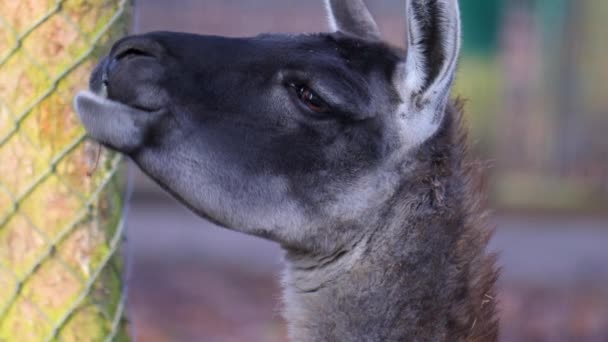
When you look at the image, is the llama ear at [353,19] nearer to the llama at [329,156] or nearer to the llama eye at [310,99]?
the llama at [329,156]

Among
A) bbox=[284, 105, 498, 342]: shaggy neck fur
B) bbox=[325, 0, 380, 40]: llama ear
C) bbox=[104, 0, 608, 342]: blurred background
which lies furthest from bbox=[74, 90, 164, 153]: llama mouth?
bbox=[104, 0, 608, 342]: blurred background

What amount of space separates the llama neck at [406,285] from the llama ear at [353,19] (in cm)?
76

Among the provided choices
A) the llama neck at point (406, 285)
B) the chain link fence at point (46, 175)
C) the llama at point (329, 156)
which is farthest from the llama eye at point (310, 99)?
the chain link fence at point (46, 175)

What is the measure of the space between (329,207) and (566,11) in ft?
23.7

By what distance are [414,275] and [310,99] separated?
631mm

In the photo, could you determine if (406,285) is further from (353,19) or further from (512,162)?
(512,162)

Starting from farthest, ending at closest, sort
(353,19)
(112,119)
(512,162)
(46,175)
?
(512,162) < (353,19) < (46,175) < (112,119)

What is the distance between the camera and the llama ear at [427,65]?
3158 millimetres

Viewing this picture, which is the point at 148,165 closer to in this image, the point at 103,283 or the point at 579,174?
the point at 103,283

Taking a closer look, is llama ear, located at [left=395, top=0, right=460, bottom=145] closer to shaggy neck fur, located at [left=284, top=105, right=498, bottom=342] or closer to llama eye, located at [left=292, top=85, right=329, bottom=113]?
shaggy neck fur, located at [left=284, top=105, right=498, bottom=342]

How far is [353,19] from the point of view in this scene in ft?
12.6

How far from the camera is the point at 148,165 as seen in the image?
319cm

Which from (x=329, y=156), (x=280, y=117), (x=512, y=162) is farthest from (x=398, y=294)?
(x=512, y=162)

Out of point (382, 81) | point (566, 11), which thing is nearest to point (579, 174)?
point (566, 11)
